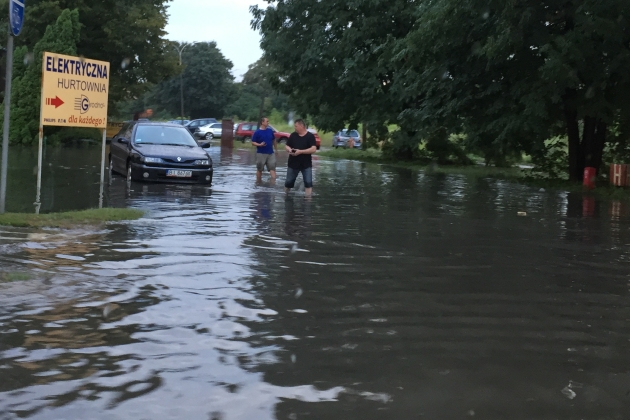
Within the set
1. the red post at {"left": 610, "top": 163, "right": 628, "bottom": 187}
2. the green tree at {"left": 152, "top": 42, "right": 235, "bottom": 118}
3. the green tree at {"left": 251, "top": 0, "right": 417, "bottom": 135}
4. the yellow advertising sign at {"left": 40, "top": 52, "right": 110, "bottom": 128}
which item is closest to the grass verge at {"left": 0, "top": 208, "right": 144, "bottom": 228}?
the yellow advertising sign at {"left": 40, "top": 52, "right": 110, "bottom": 128}

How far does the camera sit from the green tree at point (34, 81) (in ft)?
127

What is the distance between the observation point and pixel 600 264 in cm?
1037

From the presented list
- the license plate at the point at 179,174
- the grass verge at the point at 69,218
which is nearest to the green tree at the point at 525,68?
the license plate at the point at 179,174

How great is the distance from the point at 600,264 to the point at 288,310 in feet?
15.2

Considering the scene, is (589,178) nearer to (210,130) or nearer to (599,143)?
(599,143)

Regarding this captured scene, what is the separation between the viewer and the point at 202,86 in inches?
4240

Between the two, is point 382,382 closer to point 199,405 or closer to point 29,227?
point 199,405

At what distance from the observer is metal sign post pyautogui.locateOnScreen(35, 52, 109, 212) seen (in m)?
14.5

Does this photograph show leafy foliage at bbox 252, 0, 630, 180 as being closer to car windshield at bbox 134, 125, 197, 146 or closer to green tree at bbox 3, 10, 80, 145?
car windshield at bbox 134, 125, 197, 146

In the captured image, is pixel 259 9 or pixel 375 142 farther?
pixel 375 142

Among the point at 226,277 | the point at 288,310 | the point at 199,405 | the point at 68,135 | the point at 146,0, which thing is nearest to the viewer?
the point at 199,405

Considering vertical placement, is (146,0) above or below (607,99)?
above

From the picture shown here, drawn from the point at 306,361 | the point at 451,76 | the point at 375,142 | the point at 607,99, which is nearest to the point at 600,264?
the point at 306,361

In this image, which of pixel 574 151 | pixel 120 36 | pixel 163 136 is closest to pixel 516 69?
pixel 574 151
